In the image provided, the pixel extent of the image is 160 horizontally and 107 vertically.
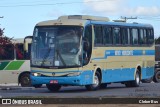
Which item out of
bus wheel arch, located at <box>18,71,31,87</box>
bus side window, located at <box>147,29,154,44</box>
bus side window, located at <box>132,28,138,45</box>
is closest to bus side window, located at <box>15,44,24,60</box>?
bus wheel arch, located at <box>18,71,31,87</box>

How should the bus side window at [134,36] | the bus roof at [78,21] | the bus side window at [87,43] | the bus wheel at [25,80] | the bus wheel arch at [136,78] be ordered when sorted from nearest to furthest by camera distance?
the bus side window at [87,43] → the bus roof at [78,21] → the bus side window at [134,36] → the bus wheel arch at [136,78] → the bus wheel at [25,80]

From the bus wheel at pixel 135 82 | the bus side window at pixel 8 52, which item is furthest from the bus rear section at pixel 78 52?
the bus side window at pixel 8 52

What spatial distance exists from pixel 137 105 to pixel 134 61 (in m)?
15.4

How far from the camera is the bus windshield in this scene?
28641 millimetres

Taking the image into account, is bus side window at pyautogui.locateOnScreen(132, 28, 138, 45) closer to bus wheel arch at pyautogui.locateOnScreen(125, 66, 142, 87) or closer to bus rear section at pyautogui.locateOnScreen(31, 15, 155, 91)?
bus rear section at pyautogui.locateOnScreen(31, 15, 155, 91)

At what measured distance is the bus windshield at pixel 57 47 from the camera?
2864 cm

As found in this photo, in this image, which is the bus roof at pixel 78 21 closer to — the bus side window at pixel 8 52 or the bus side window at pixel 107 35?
the bus side window at pixel 107 35

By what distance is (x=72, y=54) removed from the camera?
28.7 meters

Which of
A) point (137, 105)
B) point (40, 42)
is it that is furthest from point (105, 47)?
point (137, 105)

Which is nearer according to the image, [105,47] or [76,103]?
[76,103]

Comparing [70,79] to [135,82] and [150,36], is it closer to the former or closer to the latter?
[135,82]

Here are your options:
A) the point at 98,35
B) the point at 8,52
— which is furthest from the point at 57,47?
the point at 8,52

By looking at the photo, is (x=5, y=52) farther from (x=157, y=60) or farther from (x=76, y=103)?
(x=76, y=103)

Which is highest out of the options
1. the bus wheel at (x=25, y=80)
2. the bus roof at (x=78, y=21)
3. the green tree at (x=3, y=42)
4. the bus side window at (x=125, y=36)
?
the bus roof at (x=78, y=21)
